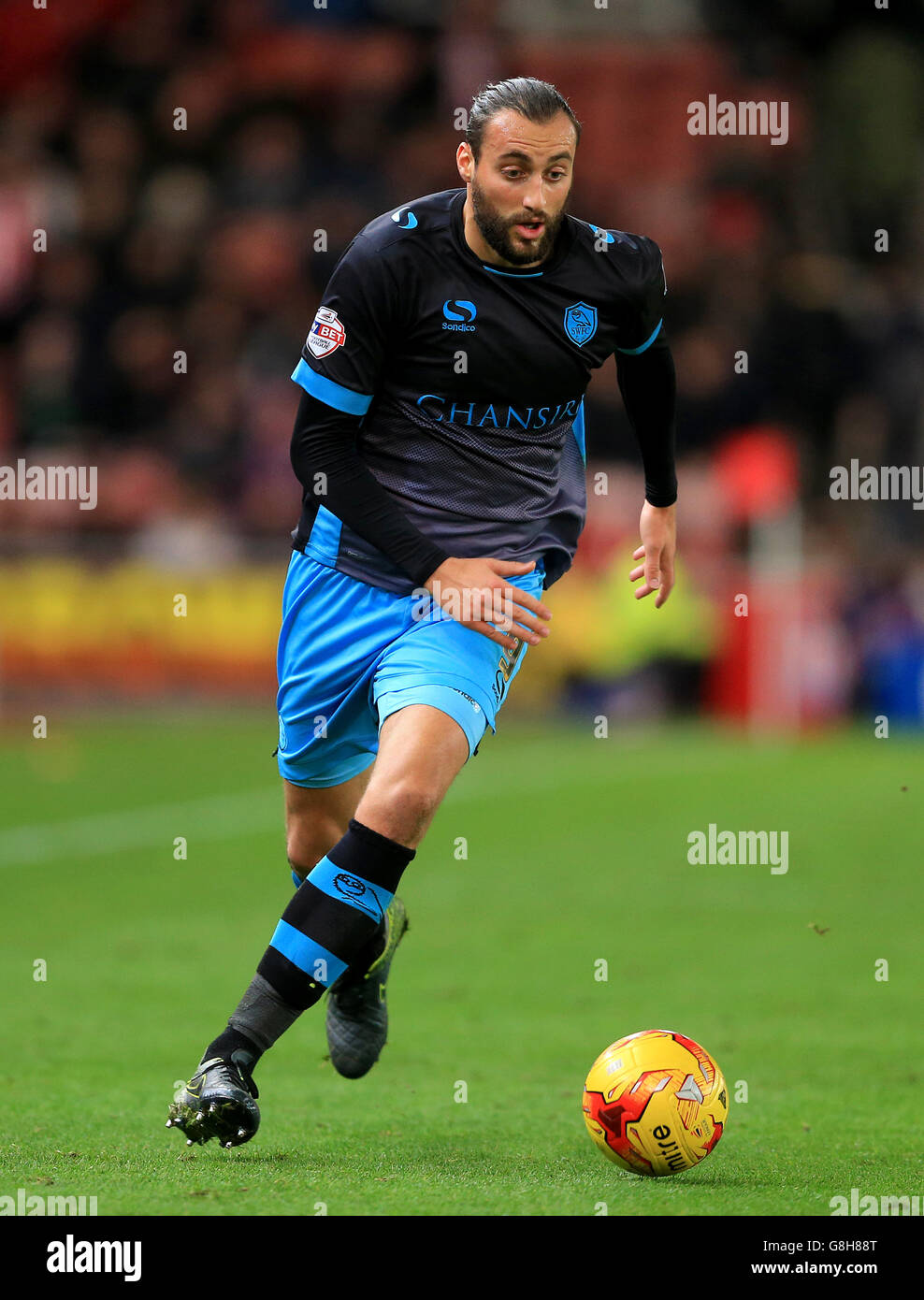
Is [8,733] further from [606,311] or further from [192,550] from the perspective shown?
[606,311]

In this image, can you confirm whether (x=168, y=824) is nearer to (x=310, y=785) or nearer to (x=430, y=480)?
(x=310, y=785)

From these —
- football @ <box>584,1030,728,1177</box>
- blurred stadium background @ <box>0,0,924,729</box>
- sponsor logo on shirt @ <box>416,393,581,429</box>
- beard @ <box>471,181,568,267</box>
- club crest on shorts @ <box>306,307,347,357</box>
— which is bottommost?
football @ <box>584,1030,728,1177</box>

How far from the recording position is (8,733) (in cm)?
1585

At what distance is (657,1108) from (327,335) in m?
2.05

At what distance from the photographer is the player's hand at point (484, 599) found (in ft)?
15.6

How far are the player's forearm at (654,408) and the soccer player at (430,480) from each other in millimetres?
13

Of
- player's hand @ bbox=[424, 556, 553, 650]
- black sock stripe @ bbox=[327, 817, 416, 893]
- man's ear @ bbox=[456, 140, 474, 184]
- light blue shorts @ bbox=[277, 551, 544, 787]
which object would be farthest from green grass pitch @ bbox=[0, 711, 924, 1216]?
man's ear @ bbox=[456, 140, 474, 184]

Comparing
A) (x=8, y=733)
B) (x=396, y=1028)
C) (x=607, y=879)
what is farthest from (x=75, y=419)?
(x=396, y=1028)

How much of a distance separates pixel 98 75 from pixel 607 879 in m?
14.1

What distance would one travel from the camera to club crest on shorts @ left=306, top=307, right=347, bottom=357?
15.7 ft

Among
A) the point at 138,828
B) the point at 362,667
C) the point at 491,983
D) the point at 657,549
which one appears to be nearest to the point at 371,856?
the point at 362,667

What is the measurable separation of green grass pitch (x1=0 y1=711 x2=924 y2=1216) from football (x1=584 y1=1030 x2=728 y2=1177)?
0.07 meters

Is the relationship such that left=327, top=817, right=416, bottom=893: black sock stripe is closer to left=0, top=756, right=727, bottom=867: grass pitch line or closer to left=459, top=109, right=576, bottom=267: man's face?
left=459, top=109, right=576, bottom=267: man's face

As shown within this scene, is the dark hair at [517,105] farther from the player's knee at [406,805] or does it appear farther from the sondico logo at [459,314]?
the player's knee at [406,805]
